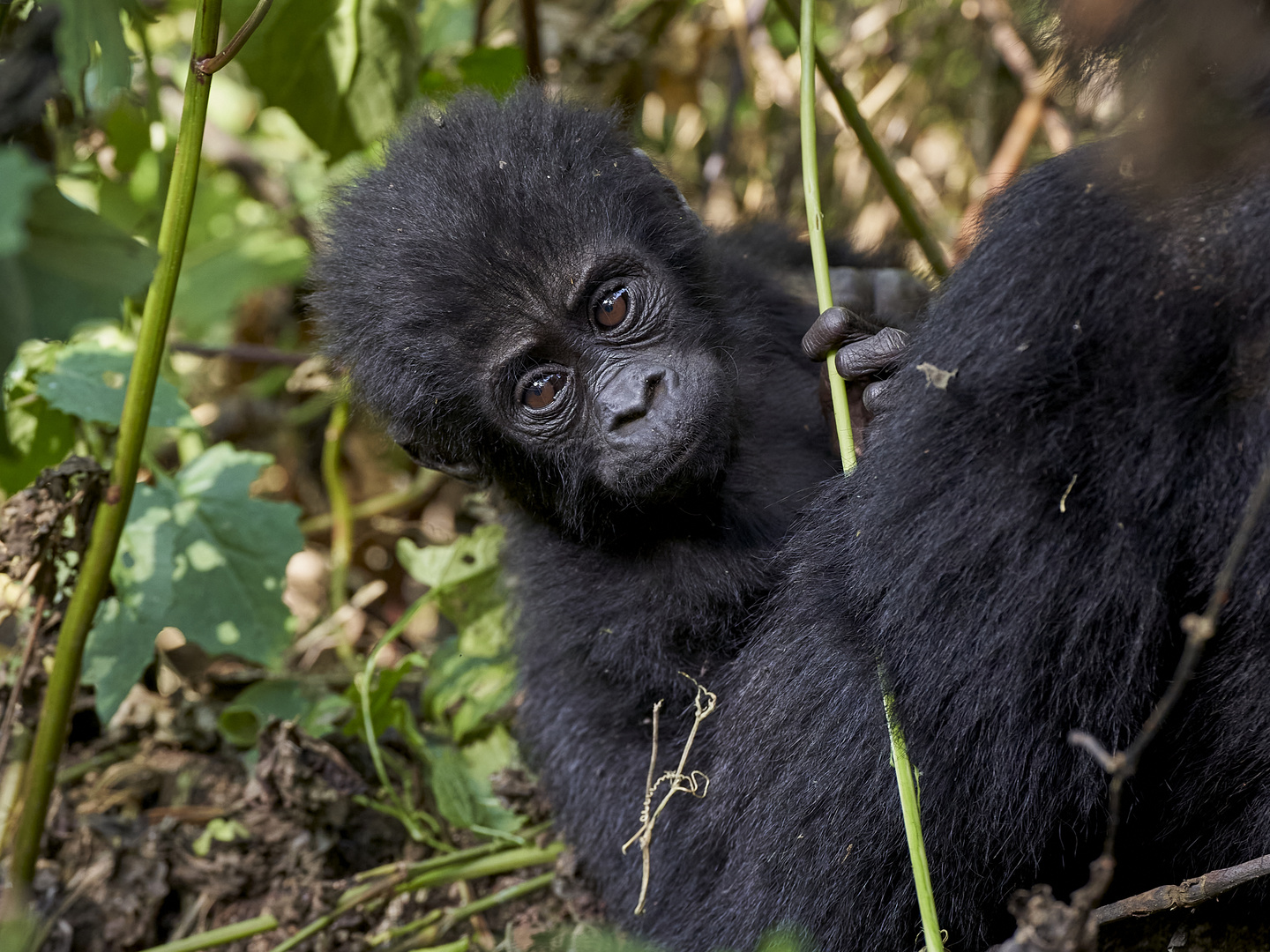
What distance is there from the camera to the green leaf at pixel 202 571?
2650 mm

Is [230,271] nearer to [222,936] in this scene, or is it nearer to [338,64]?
[338,64]

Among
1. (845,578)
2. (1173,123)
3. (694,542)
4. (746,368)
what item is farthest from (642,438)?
(1173,123)

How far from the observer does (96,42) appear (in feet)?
6.23

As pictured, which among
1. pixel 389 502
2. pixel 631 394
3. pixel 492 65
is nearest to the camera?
pixel 631 394

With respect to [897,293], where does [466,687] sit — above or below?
below

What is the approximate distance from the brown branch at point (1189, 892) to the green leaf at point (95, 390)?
214cm

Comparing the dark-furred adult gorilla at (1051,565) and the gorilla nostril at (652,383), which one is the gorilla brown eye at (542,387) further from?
the dark-furred adult gorilla at (1051,565)

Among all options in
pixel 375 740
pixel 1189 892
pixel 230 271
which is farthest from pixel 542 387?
pixel 230 271

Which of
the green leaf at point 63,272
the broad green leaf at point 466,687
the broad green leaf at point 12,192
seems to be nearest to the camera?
the broad green leaf at point 12,192

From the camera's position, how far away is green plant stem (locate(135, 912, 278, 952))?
2.51 metres

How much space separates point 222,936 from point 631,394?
1483 mm

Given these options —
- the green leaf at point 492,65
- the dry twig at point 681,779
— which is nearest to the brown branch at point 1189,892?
the dry twig at point 681,779

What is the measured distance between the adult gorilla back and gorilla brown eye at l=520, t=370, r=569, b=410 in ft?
2.59

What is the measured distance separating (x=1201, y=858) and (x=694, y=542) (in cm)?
105
